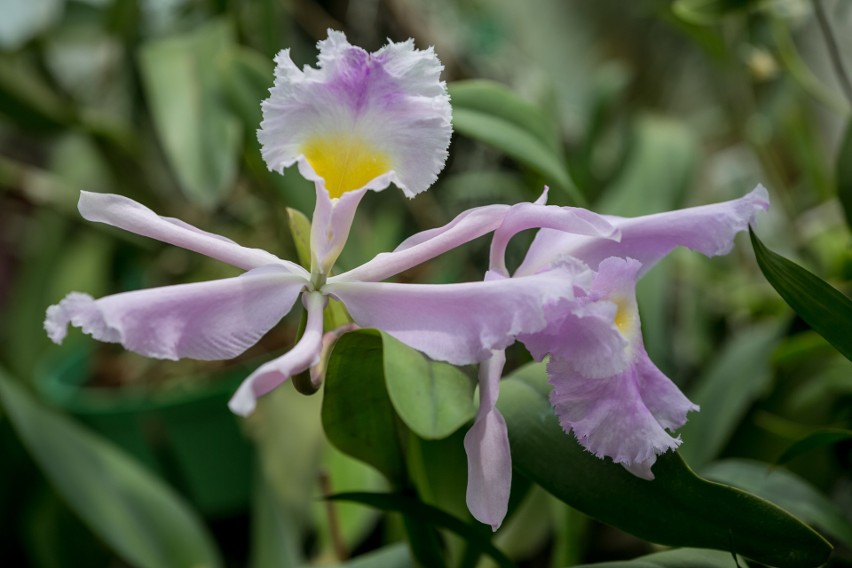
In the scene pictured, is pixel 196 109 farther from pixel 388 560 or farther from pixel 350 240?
pixel 388 560

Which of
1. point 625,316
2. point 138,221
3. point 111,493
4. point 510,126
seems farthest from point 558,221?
point 111,493

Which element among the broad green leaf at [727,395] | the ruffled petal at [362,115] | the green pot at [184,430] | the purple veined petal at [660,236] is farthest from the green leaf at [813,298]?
the green pot at [184,430]

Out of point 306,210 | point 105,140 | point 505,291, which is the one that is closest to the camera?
point 505,291

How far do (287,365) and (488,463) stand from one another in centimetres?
9

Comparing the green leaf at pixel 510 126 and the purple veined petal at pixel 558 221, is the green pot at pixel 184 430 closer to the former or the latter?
the green leaf at pixel 510 126

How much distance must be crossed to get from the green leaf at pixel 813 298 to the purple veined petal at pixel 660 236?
4cm

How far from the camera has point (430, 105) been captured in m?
0.32

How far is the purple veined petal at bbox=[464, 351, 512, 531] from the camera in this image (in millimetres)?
309

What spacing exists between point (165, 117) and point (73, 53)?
0.70m

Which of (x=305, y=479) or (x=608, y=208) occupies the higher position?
(x=608, y=208)

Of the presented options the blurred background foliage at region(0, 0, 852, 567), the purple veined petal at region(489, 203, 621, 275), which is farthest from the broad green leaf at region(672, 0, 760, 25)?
the purple veined petal at region(489, 203, 621, 275)

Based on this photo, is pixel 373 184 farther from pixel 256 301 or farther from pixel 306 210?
pixel 306 210

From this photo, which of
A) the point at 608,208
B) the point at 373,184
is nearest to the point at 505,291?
the point at 373,184

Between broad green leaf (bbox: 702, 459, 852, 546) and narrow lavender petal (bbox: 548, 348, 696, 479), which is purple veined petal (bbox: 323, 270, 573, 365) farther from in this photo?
broad green leaf (bbox: 702, 459, 852, 546)
